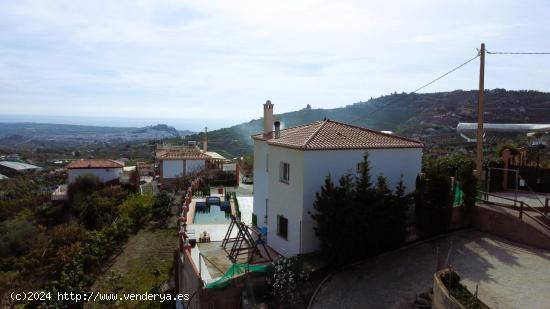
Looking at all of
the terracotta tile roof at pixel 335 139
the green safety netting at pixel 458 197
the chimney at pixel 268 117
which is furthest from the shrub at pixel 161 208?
the green safety netting at pixel 458 197

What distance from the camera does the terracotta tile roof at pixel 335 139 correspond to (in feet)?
51.0

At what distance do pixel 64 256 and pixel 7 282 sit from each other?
3.24 meters

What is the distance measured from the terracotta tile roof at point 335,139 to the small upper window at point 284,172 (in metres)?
0.89

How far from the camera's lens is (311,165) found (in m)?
15.1

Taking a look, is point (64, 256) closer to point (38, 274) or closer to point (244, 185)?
point (38, 274)

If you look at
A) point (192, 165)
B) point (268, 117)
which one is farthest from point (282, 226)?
point (192, 165)

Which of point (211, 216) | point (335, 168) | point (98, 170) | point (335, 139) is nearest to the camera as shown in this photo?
point (335, 168)

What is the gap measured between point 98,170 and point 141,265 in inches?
861

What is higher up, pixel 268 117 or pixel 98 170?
pixel 268 117

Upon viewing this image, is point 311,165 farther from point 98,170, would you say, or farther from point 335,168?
point 98,170

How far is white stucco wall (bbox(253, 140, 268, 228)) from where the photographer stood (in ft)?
68.6

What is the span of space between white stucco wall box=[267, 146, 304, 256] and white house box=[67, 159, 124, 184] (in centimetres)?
2771

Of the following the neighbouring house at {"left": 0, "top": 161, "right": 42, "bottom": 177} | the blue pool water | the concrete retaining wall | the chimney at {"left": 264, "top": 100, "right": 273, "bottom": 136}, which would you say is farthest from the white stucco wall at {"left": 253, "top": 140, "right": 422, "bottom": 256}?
the neighbouring house at {"left": 0, "top": 161, "right": 42, "bottom": 177}

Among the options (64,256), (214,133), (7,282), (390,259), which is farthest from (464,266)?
(214,133)
